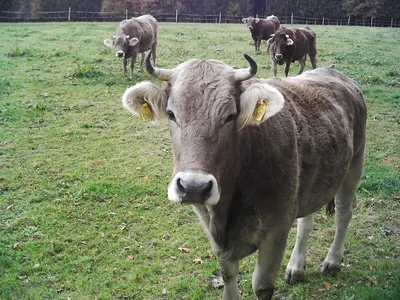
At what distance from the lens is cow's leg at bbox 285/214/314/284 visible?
180 inches

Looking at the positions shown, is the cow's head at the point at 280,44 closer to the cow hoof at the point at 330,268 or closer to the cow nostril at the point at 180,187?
the cow hoof at the point at 330,268

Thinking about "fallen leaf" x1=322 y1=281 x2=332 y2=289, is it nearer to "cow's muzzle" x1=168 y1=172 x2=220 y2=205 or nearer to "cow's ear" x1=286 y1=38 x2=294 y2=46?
"cow's muzzle" x1=168 y1=172 x2=220 y2=205

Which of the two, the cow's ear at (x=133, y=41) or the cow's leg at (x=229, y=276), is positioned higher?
the cow's ear at (x=133, y=41)

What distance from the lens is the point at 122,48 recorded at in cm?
1436

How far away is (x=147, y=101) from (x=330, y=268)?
3016 mm

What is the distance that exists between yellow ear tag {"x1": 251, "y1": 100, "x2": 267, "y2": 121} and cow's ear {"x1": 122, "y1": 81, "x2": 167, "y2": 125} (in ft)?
2.31

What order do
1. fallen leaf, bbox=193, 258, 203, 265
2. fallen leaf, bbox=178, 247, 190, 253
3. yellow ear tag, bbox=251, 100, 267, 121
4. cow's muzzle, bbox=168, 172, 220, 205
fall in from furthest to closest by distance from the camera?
fallen leaf, bbox=178, 247, 190, 253
fallen leaf, bbox=193, 258, 203, 265
yellow ear tag, bbox=251, 100, 267, 121
cow's muzzle, bbox=168, 172, 220, 205

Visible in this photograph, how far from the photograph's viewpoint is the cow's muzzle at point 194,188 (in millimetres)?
2521

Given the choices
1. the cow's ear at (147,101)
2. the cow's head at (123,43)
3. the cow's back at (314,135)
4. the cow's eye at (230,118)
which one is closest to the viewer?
the cow's eye at (230,118)

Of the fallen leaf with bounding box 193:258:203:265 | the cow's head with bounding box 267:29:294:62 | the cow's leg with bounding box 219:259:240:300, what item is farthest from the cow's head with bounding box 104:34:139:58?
the cow's leg with bounding box 219:259:240:300

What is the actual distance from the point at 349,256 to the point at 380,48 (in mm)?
19930

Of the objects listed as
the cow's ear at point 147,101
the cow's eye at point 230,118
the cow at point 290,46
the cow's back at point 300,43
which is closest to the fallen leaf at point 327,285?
the cow's eye at point 230,118

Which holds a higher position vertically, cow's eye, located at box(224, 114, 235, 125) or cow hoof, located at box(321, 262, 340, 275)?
cow's eye, located at box(224, 114, 235, 125)

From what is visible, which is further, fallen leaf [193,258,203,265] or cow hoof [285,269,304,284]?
fallen leaf [193,258,203,265]
